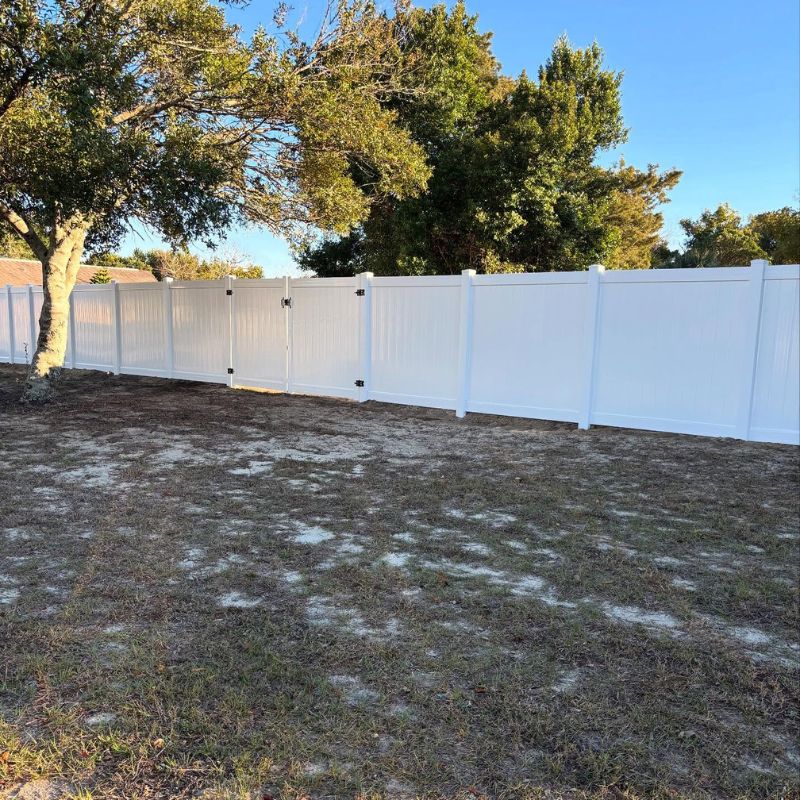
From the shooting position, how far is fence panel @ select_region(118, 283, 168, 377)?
11.6 metres

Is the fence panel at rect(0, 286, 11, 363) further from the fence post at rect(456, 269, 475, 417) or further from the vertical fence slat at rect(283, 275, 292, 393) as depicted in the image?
the fence post at rect(456, 269, 475, 417)

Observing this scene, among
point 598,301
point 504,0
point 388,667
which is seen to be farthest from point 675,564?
point 504,0

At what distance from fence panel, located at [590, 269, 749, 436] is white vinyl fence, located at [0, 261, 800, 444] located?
12mm

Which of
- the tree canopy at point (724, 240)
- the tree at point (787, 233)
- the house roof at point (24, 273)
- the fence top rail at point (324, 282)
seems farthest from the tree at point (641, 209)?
the house roof at point (24, 273)

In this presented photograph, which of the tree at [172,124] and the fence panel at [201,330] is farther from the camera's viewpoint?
the fence panel at [201,330]

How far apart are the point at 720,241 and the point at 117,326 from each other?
30.3 metres

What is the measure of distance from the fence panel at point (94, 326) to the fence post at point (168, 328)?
1.58 metres

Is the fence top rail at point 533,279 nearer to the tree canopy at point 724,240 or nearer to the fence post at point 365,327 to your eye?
the fence post at point 365,327

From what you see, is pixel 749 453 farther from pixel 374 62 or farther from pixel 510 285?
pixel 374 62

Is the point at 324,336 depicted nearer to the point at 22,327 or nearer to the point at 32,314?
the point at 32,314

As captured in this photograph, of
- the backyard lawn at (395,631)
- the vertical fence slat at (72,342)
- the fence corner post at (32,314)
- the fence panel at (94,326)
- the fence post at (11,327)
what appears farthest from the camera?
the fence post at (11,327)

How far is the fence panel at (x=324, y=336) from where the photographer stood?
30.7 feet

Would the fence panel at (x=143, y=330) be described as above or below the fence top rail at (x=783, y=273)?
below

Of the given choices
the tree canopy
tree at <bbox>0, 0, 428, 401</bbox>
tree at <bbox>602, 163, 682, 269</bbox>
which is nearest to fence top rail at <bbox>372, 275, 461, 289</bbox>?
tree at <bbox>0, 0, 428, 401</bbox>
